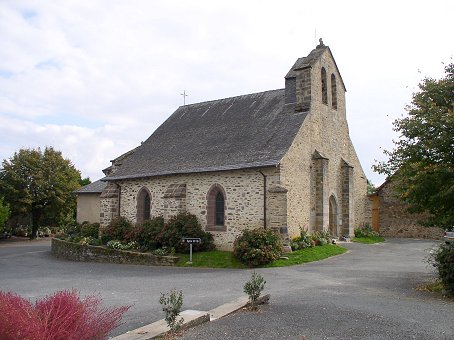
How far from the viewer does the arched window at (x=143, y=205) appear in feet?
81.9

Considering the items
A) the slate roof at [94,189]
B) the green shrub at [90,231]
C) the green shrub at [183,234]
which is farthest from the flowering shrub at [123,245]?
the slate roof at [94,189]

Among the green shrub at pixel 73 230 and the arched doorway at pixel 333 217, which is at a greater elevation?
the arched doorway at pixel 333 217

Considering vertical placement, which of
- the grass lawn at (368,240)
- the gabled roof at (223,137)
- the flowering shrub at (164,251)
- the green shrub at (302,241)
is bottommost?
the flowering shrub at (164,251)

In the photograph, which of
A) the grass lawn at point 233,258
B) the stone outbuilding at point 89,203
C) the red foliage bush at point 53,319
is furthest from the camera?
the stone outbuilding at point 89,203

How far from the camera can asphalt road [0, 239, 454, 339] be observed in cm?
738

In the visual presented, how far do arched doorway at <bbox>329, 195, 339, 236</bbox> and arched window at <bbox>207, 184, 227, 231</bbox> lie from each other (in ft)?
23.3

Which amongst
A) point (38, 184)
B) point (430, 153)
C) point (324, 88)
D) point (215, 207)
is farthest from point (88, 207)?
point (430, 153)

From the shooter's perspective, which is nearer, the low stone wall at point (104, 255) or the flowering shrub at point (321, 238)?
the low stone wall at point (104, 255)

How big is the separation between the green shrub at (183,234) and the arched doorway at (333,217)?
785 cm

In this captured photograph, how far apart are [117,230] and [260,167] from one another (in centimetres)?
960

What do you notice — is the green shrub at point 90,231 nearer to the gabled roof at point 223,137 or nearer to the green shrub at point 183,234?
the gabled roof at point 223,137

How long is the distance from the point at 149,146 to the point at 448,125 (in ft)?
65.9

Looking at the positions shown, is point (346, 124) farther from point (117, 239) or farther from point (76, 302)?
point (76, 302)

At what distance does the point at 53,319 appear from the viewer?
4.62 meters
